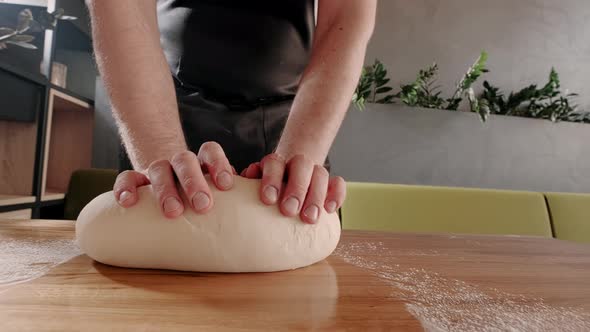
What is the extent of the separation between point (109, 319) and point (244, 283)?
0.17 meters

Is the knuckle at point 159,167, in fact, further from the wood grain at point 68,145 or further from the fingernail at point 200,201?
the wood grain at point 68,145

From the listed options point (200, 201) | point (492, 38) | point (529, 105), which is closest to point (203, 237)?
point (200, 201)

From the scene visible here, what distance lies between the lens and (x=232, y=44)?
1.05 m

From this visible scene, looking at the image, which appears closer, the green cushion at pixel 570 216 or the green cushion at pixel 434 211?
the green cushion at pixel 434 211

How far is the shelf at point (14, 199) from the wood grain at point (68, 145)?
0.79 m

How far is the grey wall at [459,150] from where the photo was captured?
2.48 m

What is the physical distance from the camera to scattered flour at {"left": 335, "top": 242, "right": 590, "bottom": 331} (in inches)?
15.0

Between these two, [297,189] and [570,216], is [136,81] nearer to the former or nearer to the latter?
[297,189]

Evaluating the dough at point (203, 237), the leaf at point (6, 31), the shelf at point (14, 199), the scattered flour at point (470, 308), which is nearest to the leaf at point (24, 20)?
the leaf at point (6, 31)

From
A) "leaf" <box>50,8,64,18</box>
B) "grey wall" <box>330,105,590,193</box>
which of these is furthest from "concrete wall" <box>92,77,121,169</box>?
"grey wall" <box>330,105,590,193</box>

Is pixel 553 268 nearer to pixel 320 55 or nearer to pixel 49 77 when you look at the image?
pixel 320 55

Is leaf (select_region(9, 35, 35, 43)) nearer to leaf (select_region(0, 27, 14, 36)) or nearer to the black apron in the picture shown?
leaf (select_region(0, 27, 14, 36))

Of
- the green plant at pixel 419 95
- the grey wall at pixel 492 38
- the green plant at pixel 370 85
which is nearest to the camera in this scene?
the green plant at pixel 370 85

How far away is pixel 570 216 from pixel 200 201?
1938mm
